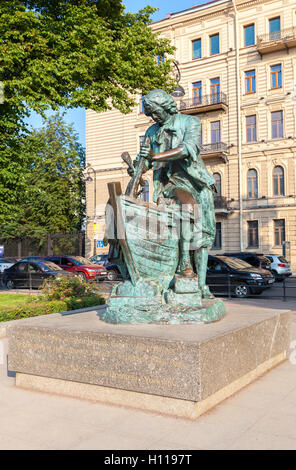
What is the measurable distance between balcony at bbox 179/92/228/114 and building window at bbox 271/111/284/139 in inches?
144

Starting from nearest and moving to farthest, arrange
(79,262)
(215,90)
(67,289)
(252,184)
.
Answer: (67,289)
(79,262)
(252,184)
(215,90)

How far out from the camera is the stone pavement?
296 cm

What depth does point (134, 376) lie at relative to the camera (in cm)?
363

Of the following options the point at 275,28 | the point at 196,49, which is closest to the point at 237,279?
the point at 275,28

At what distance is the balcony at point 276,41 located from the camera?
1114 inches

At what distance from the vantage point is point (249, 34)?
30922 millimetres

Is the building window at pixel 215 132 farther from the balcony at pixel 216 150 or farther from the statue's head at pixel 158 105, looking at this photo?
the statue's head at pixel 158 105

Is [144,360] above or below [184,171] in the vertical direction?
below

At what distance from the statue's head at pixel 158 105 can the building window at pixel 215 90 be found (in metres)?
28.0

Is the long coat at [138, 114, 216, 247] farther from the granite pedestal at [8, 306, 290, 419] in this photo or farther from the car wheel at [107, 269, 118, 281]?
the car wheel at [107, 269, 118, 281]

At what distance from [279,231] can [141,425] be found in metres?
27.4

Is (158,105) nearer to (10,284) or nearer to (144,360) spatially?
(144,360)

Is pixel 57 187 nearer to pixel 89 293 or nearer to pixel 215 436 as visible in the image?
pixel 89 293

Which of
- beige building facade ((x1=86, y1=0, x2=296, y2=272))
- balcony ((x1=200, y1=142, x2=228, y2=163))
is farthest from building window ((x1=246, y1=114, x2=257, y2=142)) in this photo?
balcony ((x1=200, y1=142, x2=228, y2=163))
